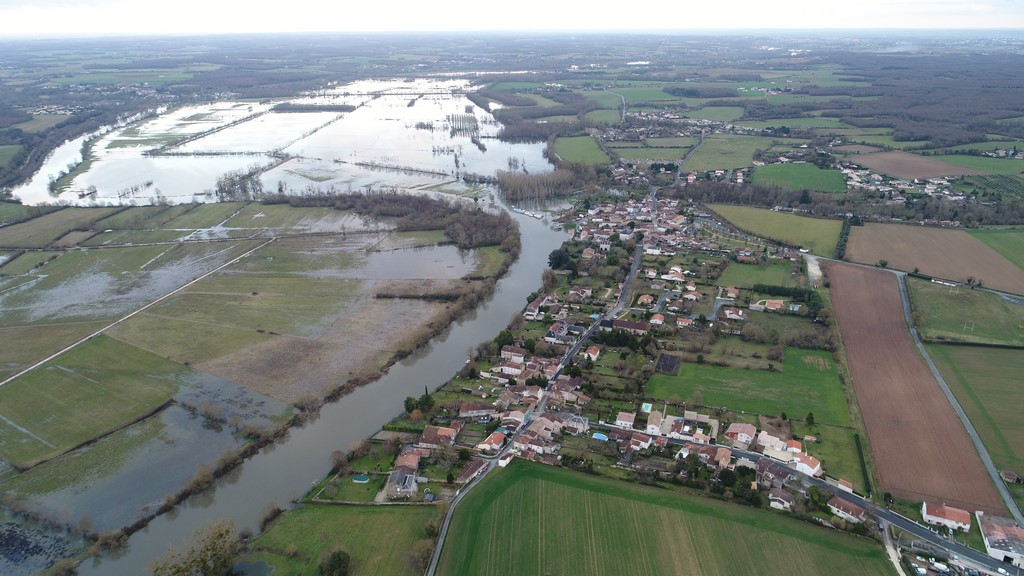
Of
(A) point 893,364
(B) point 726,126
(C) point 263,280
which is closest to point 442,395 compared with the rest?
(C) point 263,280

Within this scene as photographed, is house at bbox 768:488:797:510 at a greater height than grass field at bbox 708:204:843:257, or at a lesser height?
lesser

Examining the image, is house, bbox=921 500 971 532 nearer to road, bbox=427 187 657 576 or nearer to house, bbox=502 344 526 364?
road, bbox=427 187 657 576

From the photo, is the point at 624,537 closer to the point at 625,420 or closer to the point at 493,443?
the point at 625,420

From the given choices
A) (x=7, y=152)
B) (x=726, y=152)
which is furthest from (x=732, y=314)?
(x=7, y=152)

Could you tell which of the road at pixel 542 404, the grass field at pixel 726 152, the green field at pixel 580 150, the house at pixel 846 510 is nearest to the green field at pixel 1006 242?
the road at pixel 542 404

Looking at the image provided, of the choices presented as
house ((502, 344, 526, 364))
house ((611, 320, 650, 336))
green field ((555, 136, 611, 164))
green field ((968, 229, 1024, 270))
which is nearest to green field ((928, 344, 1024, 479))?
house ((611, 320, 650, 336))

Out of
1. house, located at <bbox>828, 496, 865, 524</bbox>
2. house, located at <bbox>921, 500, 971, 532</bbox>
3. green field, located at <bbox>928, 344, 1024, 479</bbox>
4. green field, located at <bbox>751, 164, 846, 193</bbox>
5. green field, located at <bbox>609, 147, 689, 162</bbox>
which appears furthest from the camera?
green field, located at <bbox>609, 147, 689, 162</bbox>
